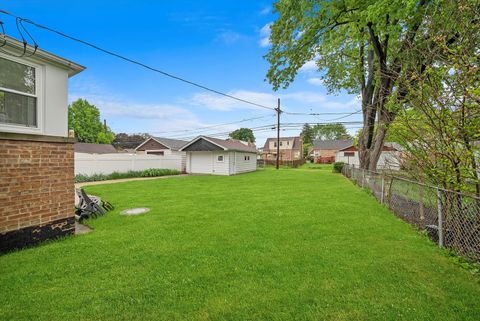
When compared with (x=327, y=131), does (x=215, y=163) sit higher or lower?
lower

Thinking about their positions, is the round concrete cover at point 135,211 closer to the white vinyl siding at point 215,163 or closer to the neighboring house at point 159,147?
the white vinyl siding at point 215,163

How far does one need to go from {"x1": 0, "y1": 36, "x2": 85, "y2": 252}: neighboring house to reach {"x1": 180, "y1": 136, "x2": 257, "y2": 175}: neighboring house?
1433 cm

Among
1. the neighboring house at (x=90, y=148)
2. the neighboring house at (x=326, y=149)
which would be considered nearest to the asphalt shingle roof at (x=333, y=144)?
the neighboring house at (x=326, y=149)

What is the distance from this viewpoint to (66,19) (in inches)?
271

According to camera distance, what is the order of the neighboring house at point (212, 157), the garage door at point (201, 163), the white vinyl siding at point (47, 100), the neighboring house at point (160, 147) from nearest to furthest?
the white vinyl siding at point (47, 100) → the neighboring house at point (212, 157) → the garage door at point (201, 163) → the neighboring house at point (160, 147)

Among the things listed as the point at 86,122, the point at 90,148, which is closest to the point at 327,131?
the point at 86,122

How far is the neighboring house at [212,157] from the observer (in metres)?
19.2

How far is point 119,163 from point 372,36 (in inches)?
663

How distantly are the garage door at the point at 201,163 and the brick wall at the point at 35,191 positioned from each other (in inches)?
601

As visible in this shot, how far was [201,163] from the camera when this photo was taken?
2039 centimetres

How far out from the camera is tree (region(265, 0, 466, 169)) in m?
4.79

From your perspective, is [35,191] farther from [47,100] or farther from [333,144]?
[333,144]

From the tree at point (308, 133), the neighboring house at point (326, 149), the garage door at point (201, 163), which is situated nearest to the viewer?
the garage door at point (201, 163)

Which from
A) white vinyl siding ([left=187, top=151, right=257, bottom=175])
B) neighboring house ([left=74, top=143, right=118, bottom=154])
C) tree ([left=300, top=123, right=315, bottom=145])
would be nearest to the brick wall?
white vinyl siding ([left=187, top=151, right=257, bottom=175])
